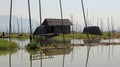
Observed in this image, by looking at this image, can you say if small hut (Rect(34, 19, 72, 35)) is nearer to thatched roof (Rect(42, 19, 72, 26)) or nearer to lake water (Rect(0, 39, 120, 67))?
thatched roof (Rect(42, 19, 72, 26))

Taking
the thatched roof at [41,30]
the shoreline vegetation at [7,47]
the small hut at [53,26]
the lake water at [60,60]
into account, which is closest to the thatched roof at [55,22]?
the small hut at [53,26]

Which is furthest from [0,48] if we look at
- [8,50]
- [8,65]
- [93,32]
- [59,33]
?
[93,32]

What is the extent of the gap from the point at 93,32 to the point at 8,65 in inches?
1928

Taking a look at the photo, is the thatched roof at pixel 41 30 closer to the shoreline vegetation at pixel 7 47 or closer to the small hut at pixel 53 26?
the small hut at pixel 53 26

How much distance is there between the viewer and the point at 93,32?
64625 mm

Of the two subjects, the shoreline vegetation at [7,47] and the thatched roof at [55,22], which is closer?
the shoreline vegetation at [7,47]

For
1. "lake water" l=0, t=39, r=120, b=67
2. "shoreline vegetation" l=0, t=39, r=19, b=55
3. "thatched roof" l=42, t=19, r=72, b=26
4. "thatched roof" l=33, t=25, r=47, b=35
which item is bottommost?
"lake water" l=0, t=39, r=120, b=67

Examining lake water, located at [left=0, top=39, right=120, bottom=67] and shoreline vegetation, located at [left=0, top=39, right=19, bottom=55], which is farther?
shoreline vegetation, located at [left=0, top=39, right=19, bottom=55]

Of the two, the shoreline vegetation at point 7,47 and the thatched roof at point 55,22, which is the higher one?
the thatched roof at point 55,22

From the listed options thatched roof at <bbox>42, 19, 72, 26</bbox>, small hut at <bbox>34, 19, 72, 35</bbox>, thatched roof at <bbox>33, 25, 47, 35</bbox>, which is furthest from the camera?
thatched roof at <bbox>42, 19, 72, 26</bbox>

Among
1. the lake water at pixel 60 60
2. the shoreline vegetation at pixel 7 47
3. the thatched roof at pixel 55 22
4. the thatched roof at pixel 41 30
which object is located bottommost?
the lake water at pixel 60 60

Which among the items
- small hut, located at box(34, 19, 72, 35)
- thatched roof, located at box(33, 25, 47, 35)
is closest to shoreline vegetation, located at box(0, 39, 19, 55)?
thatched roof, located at box(33, 25, 47, 35)

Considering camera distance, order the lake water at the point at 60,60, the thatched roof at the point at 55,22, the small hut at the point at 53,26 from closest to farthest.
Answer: the lake water at the point at 60,60 < the small hut at the point at 53,26 < the thatched roof at the point at 55,22

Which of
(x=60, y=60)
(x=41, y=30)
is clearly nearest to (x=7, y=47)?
(x=60, y=60)
